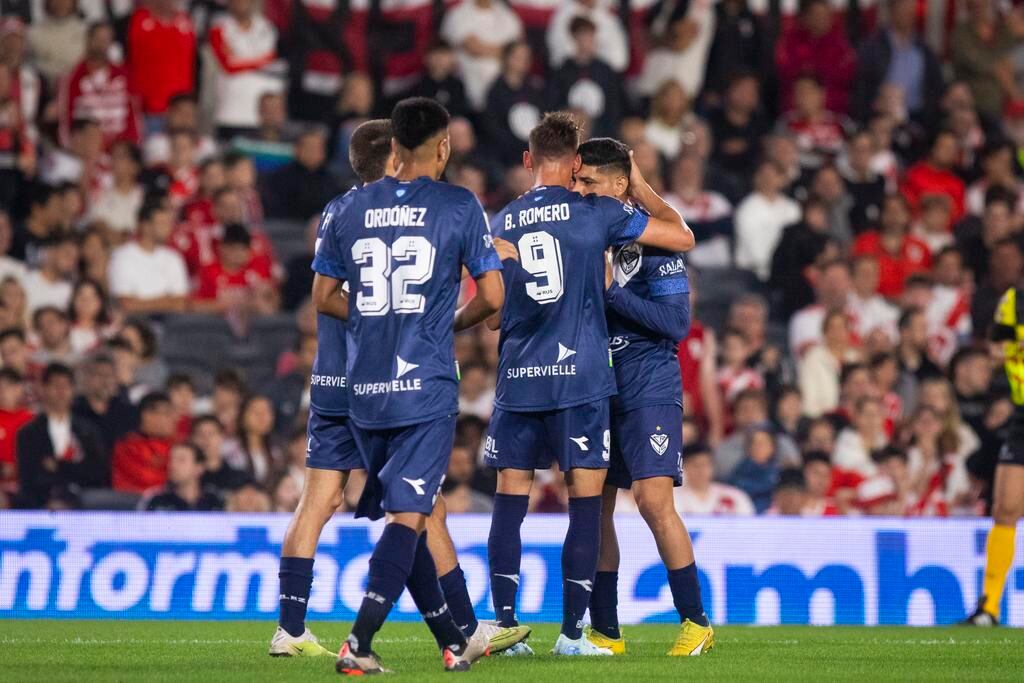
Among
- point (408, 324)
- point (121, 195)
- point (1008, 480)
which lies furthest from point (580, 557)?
point (121, 195)

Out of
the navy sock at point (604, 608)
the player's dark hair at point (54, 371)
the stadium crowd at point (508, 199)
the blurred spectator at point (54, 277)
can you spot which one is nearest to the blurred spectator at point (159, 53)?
the stadium crowd at point (508, 199)

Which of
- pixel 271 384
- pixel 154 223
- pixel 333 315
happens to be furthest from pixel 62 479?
pixel 333 315

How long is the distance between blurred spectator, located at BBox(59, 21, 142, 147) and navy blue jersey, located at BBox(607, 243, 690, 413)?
31.5ft

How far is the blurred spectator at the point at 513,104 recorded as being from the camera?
17.8m

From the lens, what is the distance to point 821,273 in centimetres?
1644

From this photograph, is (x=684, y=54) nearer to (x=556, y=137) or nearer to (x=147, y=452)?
(x=147, y=452)

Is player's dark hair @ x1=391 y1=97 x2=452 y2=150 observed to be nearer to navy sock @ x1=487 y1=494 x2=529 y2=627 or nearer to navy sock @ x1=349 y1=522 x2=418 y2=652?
navy sock @ x1=349 y1=522 x2=418 y2=652

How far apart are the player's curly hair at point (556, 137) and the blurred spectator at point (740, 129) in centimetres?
1024

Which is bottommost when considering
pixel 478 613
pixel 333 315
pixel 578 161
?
pixel 478 613

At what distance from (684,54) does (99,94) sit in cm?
661

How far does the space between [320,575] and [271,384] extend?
320 centimetres

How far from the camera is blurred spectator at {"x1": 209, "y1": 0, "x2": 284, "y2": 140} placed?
58.6 ft

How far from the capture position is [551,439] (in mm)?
8539

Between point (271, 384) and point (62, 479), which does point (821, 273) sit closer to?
point (271, 384)
